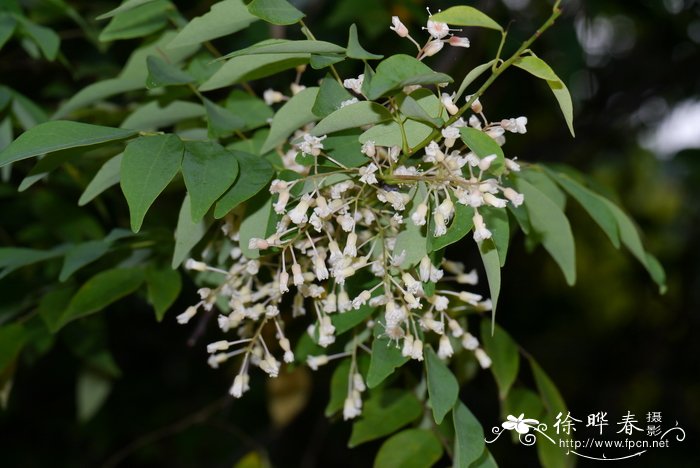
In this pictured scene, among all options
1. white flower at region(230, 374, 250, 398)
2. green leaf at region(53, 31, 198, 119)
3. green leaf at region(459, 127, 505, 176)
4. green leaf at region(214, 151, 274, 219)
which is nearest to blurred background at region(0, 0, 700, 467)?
green leaf at region(53, 31, 198, 119)

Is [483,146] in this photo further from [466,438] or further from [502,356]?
[502,356]

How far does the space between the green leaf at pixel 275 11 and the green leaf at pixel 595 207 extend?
41 centimetres

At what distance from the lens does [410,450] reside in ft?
3.19

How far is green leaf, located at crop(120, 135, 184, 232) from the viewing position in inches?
25.7

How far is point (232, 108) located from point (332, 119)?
0.33 meters

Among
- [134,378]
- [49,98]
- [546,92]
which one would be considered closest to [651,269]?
[49,98]

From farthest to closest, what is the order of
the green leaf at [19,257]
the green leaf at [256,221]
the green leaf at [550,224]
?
the green leaf at [19,257]
the green leaf at [550,224]
the green leaf at [256,221]

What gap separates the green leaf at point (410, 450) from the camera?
956 mm

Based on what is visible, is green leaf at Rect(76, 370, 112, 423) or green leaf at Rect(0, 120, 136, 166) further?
green leaf at Rect(76, 370, 112, 423)

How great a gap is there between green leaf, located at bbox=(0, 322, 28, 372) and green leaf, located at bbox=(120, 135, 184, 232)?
1.77ft

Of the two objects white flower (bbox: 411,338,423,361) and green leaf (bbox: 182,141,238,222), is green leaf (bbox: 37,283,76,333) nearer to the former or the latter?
green leaf (bbox: 182,141,238,222)

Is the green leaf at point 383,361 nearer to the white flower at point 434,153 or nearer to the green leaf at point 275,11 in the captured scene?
the white flower at point 434,153

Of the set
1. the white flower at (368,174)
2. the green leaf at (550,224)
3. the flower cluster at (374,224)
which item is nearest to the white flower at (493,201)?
the flower cluster at (374,224)

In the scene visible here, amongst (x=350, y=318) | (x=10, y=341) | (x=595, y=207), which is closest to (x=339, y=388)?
(x=350, y=318)
